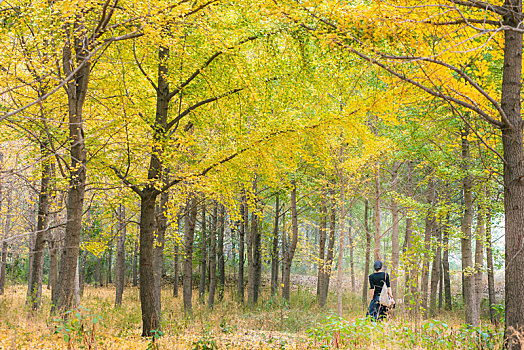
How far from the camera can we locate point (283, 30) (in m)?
6.29

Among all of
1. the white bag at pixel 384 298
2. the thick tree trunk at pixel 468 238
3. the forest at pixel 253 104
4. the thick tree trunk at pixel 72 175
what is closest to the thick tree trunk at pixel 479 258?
the thick tree trunk at pixel 468 238

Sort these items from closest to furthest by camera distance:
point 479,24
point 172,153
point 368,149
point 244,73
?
point 479,24
point 244,73
point 172,153
point 368,149

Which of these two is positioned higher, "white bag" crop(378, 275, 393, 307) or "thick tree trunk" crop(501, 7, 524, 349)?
"thick tree trunk" crop(501, 7, 524, 349)

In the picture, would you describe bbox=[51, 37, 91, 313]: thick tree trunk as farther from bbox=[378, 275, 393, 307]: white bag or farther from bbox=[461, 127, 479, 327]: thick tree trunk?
bbox=[461, 127, 479, 327]: thick tree trunk

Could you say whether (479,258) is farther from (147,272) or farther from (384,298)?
(147,272)

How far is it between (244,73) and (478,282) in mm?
10084

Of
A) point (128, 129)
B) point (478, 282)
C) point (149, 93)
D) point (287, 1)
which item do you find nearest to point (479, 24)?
point (287, 1)

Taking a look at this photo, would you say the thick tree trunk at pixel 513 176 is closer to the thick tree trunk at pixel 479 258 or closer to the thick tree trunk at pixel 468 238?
the thick tree trunk at pixel 468 238

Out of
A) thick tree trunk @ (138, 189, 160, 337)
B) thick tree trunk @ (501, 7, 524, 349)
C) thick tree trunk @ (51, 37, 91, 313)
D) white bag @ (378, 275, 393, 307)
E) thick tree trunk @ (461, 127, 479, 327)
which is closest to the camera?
thick tree trunk @ (501, 7, 524, 349)

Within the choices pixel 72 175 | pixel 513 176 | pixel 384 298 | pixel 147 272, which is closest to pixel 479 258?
pixel 384 298

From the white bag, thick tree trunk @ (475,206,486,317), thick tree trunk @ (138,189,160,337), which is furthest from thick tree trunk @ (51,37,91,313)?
thick tree trunk @ (475,206,486,317)

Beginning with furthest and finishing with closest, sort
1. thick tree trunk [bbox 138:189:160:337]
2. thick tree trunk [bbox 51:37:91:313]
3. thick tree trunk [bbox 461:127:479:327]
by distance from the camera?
thick tree trunk [bbox 461:127:479:327]
thick tree trunk [bbox 138:189:160:337]
thick tree trunk [bbox 51:37:91:313]

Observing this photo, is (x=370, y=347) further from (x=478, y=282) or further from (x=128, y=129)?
(x=478, y=282)

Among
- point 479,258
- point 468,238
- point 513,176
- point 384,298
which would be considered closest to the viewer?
point 513,176
